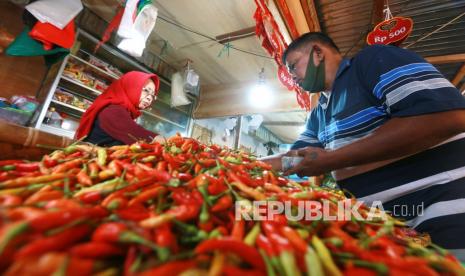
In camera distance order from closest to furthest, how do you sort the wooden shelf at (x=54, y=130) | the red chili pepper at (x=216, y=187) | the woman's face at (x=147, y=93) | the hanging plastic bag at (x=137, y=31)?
the red chili pepper at (x=216, y=187)
the hanging plastic bag at (x=137, y=31)
the woman's face at (x=147, y=93)
the wooden shelf at (x=54, y=130)

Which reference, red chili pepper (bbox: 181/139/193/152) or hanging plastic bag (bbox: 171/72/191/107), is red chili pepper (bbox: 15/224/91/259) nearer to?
red chili pepper (bbox: 181/139/193/152)

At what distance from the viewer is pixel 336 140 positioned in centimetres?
166

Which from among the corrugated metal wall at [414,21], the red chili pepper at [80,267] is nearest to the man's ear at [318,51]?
the corrugated metal wall at [414,21]

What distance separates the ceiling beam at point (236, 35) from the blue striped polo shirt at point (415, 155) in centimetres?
277

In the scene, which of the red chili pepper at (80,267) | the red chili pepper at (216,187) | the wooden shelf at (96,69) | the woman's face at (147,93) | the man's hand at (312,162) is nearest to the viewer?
the red chili pepper at (80,267)

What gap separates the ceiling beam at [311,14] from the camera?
2.43 metres

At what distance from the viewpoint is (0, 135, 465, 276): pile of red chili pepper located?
43 cm

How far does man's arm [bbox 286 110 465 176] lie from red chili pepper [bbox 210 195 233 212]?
847mm

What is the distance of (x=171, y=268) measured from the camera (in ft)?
1.41

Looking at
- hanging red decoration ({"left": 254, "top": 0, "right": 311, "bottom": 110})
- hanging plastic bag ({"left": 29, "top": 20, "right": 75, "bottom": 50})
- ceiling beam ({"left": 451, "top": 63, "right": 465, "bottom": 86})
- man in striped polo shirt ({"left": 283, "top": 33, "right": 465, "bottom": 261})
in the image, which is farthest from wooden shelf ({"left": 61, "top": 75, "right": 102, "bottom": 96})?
ceiling beam ({"left": 451, "top": 63, "right": 465, "bottom": 86})

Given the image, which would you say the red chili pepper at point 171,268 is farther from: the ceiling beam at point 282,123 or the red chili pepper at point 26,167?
the ceiling beam at point 282,123

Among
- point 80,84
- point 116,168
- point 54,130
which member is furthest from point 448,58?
point 54,130

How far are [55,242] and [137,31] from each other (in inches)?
113

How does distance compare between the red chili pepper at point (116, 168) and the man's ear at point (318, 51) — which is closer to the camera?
the red chili pepper at point (116, 168)
